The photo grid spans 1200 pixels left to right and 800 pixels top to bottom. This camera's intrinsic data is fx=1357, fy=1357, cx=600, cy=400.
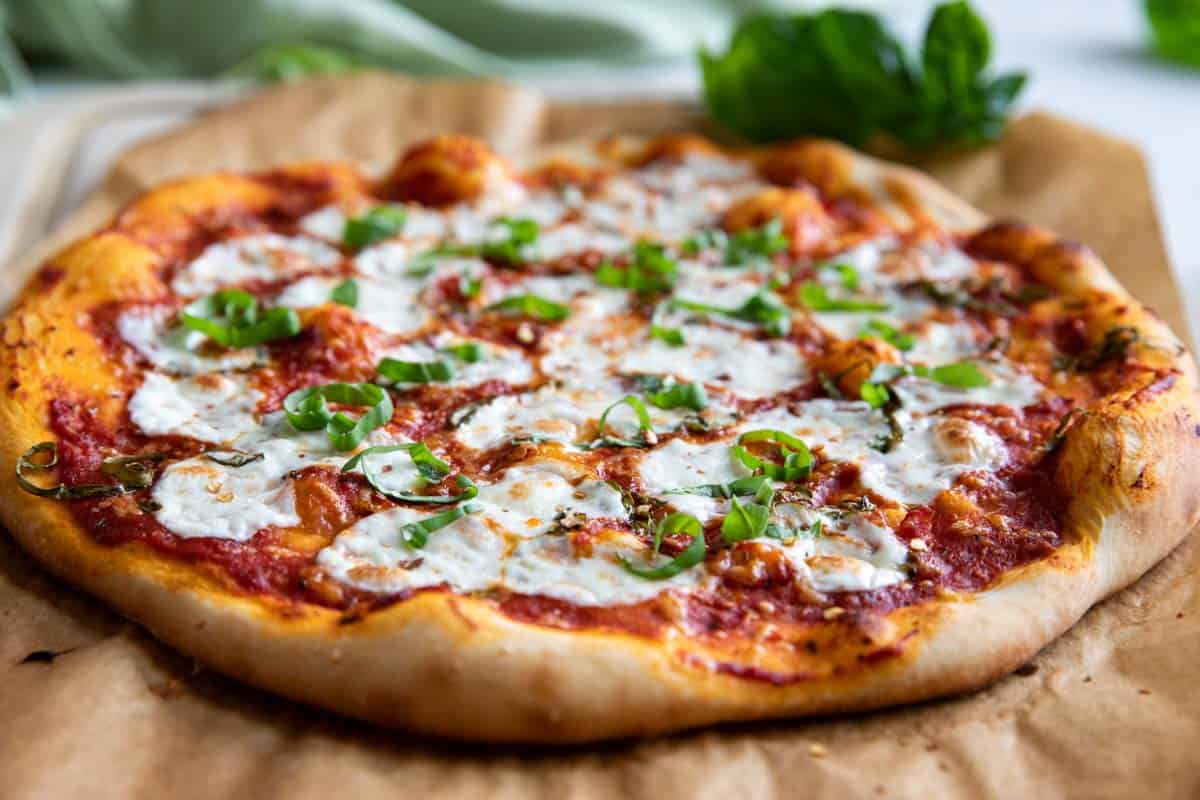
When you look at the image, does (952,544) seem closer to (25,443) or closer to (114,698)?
(114,698)

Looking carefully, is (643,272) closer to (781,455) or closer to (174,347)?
(781,455)

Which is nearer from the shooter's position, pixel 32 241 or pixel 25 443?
pixel 25 443

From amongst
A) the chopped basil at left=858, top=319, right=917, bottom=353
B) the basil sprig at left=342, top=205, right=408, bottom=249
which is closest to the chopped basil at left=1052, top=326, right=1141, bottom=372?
the chopped basil at left=858, top=319, right=917, bottom=353

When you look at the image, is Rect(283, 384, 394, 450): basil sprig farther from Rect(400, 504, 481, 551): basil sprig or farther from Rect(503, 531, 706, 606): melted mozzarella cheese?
Rect(503, 531, 706, 606): melted mozzarella cheese

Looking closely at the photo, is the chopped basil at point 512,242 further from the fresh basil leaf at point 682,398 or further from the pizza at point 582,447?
the fresh basil leaf at point 682,398

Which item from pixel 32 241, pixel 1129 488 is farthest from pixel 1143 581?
pixel 32 241

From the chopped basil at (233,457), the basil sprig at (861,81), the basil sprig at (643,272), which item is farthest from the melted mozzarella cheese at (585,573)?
the basil sprig at (861,81)
